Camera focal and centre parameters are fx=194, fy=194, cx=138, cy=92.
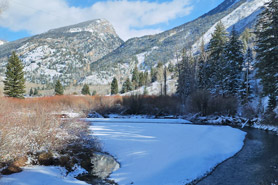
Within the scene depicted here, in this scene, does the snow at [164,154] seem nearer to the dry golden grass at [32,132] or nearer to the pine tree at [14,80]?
the dry golden grass at [32,132]

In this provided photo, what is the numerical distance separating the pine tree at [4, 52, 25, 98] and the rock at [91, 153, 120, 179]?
32.3m

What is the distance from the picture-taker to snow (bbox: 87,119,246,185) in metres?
7.37

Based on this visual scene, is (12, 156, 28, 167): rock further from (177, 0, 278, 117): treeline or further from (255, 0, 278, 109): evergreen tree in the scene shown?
(177, 0, 278, 117): treeline

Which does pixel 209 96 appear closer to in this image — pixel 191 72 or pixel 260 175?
pixel 191 72

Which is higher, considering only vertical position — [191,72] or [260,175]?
[191,72]

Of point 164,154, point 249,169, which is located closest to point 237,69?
point 249,169

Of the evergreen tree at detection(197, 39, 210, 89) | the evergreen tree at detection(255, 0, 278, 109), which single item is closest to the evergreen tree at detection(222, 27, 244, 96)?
the evergreen tree at detection(197, 39, 210, 89)

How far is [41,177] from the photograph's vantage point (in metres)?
6.39

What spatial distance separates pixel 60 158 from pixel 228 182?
6.70 meters

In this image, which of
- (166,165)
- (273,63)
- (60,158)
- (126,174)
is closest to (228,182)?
(166,165)

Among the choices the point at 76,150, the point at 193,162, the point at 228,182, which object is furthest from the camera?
the point at 76,150

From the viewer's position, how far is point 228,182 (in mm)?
7262

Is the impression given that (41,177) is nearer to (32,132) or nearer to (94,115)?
(32,132)

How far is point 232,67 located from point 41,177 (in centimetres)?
3169
